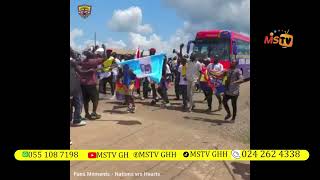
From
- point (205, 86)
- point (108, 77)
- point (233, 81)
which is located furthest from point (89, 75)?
point (108, 77)

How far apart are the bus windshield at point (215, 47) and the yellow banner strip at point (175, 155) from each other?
13.2m

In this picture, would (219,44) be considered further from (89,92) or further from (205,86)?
(89,92)

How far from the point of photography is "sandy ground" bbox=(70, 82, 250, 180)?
652cm

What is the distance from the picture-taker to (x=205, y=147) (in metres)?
8.20

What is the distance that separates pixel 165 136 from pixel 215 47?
12726 mm

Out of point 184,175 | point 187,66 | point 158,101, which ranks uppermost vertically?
point 187,66
